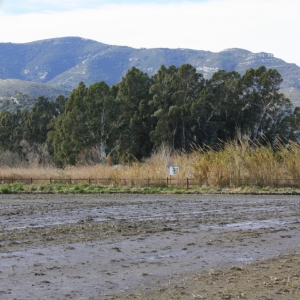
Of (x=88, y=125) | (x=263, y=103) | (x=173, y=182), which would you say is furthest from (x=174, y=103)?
(x=173, y=182)

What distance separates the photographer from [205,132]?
7175 cm

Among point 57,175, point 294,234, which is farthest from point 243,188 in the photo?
point 294,234

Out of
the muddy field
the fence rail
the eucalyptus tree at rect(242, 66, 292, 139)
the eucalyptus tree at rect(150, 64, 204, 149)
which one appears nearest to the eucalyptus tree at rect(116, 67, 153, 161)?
the eucalyptus tree at rect(150, 64, 204, 149)

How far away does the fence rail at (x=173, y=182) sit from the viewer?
43.4m

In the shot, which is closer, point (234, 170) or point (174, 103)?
point (234, 170)

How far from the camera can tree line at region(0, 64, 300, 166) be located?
68.6 meters

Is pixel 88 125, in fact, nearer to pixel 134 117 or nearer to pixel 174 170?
pixel 134 117

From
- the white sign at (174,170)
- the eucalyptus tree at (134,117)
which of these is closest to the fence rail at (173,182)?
the white sign at (174,170)

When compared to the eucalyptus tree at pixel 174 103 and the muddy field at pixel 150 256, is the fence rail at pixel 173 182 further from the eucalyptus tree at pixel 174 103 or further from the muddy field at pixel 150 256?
the eucalyptus tree at pixel 174 103

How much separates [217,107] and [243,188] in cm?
3344

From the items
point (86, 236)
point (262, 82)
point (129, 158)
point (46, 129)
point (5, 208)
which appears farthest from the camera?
point (46, 129)

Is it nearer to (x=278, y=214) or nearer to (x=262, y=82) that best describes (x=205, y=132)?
(x=262, y=82)

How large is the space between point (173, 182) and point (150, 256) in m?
31.9

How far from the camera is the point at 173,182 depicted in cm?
4566
